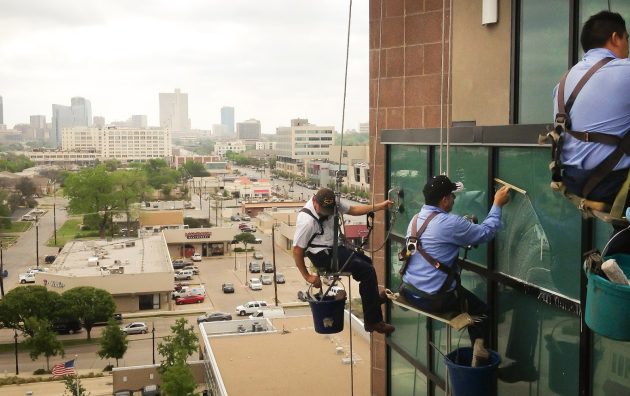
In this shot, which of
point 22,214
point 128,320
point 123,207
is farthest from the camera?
point 22,214

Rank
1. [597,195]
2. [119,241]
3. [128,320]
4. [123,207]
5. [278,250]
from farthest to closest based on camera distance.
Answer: [123,207] → [278,250] → [119,241] → [128,320] → [597,195]

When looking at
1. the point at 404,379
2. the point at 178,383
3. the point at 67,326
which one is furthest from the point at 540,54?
the point at 67,326

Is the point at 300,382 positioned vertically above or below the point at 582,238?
below

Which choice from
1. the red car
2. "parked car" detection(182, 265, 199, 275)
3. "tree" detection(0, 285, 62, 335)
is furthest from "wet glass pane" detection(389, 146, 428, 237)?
"parked car" detection(182, 265, 199, 275)

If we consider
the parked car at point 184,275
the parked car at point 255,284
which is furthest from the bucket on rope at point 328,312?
the parked car at point 184,275

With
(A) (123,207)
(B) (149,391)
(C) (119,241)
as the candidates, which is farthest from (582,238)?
(A) (123,207)

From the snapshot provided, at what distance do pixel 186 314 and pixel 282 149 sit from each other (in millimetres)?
103210

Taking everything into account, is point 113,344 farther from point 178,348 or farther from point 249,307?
point 249,307

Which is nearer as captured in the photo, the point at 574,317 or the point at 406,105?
the point at 574,317

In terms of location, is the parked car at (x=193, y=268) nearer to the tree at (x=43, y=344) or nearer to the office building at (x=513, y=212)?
the tree at (x=43, y=344)

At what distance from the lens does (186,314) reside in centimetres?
3144

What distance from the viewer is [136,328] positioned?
94.0ft

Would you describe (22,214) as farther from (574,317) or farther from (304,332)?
(574,317)

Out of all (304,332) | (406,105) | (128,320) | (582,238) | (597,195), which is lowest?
(128,320)
